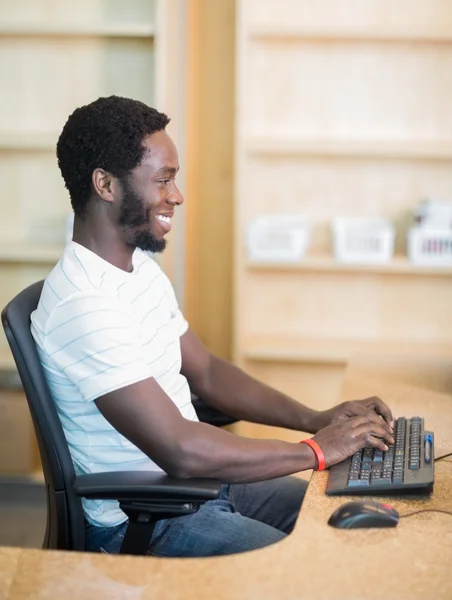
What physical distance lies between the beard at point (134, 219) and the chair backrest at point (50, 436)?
10.8 inches

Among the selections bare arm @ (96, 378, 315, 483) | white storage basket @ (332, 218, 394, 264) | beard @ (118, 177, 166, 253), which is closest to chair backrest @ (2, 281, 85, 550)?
bare arm @ (96, 378, 315, 483)

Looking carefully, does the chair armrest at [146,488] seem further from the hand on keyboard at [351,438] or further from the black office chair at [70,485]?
the hand on keyboard at [351,438]

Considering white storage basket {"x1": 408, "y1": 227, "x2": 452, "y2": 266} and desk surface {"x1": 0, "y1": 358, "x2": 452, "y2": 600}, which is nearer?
desk surface {"x1": 0, "y1": 358, "x2": 452, "y2": 600}

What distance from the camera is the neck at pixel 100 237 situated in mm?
1756

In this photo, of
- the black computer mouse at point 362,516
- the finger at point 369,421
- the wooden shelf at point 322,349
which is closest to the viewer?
the black computer mouse at point 362,516

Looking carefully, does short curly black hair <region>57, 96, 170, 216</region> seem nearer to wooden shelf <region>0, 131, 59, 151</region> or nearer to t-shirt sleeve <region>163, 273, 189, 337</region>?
t-shirt sleeve <region>163, 273, 189, 337</region>

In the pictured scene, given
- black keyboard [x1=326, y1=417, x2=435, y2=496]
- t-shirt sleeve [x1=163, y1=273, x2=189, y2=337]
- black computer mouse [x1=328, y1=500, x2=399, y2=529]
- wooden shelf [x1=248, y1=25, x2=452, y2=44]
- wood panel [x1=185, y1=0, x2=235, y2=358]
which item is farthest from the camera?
wood panel [x1=185, y1=0, x2=235, y2=358]

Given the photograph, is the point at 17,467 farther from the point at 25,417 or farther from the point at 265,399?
the point at 265,399

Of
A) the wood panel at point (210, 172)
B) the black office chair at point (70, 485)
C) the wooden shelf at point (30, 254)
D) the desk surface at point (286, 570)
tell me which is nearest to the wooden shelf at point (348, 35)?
the wood panel at point (210, 172)

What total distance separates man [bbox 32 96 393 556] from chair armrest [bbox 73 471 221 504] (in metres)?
0.05

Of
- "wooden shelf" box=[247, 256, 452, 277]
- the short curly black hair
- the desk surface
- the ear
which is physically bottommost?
the desk surface

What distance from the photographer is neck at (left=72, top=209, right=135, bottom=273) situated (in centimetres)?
176

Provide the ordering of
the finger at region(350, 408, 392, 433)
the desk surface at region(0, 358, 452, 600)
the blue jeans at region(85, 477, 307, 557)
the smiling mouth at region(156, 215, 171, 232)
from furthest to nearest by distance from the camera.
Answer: the smiling mouth at region(156, 215, 171, 232), the finger at region(350, 408, 392, 433), the blue jeans at region(85, 477, 307, 557), the desk surface at region(0, 358, 452, 600)

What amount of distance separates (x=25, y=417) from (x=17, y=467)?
0.68 ft
